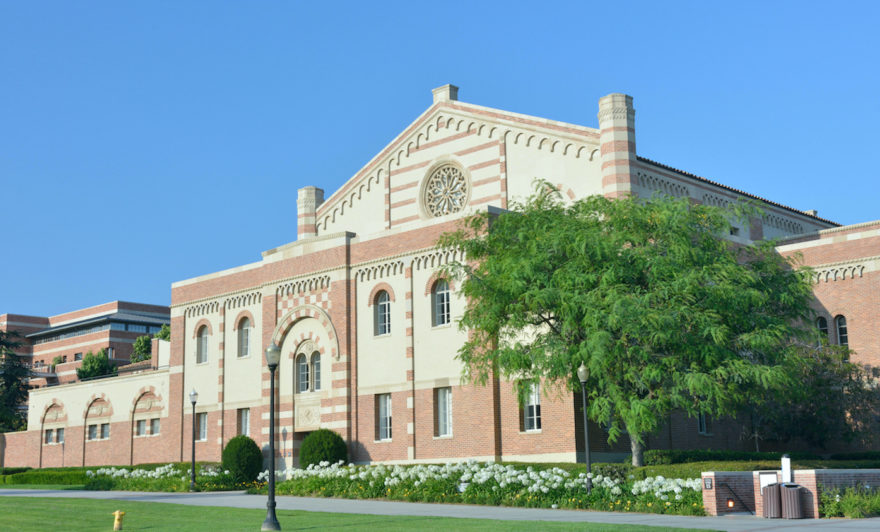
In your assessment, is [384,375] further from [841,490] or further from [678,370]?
[841,490]

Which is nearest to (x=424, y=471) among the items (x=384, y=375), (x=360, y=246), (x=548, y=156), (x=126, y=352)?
(x=384, y=375)

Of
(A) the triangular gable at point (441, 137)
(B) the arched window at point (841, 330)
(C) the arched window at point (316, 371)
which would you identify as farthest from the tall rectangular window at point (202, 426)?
(B) the arched window at point (841, 330)

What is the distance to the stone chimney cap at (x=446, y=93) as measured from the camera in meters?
45.7

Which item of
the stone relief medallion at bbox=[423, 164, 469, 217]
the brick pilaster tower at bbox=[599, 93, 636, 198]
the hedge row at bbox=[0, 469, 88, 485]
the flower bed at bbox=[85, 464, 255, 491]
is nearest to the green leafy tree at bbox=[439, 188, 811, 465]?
the brick pilaster tower at bbox=[599, 93, 636, 198]

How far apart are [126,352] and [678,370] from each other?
81.9 metres

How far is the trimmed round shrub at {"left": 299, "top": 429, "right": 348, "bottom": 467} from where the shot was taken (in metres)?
37.6

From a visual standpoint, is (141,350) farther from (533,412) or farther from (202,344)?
(533,412)

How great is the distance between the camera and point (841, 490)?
22.7 m

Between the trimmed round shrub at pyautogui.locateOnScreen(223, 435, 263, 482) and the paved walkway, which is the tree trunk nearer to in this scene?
the paved walkway

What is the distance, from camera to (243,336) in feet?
149

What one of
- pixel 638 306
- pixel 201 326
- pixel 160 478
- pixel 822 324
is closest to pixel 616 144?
pixel 822 324

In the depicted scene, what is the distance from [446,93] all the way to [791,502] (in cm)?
2825

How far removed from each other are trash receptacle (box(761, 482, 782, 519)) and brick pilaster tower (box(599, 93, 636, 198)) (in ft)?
59.7

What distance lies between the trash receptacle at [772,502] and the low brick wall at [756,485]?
39 cm
